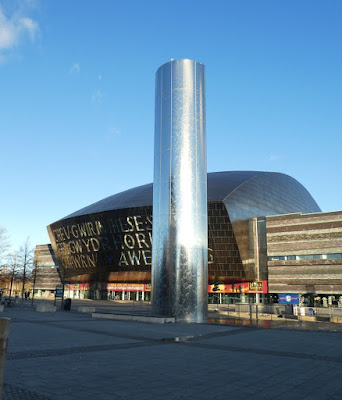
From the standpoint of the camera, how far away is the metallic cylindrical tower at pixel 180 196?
2689 centimetres

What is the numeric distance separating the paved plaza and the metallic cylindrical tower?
30.2 ft

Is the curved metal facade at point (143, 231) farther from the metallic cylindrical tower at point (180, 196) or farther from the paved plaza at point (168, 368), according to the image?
the paved plaza at point (168, 368)

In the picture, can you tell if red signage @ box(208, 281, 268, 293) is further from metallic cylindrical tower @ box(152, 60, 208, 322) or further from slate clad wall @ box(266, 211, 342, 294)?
metallic cylindrical tower @ box(152, 60, 208, 322)

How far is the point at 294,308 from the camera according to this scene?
113 feet

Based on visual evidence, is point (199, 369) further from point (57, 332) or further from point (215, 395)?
point (57, 332)

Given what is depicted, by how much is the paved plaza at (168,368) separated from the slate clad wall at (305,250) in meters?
48.1

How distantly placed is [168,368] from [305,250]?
58702 millimetres

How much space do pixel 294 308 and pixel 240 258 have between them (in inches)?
1173

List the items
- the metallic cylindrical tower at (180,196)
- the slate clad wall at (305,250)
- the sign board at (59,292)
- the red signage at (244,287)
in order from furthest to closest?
1. the red signage at (244,287)
2. the slate clad wall at (305,250)
3. the sign board at (59,292)
4. the metallic cylindrical tower at (180,196)

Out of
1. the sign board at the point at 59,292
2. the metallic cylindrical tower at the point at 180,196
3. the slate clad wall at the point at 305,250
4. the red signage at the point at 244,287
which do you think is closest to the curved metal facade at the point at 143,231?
the red signage at the point at 244,287

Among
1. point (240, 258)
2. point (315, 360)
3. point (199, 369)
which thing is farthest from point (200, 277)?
point (240, 258)

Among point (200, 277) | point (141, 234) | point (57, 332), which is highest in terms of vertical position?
point (141, 234)

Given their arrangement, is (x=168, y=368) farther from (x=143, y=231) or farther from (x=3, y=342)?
(x=143, y=231)

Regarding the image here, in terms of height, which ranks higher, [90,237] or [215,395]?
[90,237]
